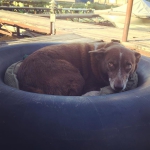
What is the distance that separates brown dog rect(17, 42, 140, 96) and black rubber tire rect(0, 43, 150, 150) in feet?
1.67

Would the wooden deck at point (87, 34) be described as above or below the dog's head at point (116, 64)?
below

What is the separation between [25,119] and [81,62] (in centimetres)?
124

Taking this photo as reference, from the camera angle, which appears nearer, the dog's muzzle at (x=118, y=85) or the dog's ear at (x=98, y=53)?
the dog's muzzle at (x=118, y=85)

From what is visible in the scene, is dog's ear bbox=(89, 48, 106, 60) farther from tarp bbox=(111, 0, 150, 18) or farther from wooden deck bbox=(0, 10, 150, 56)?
tarp bbox=(111, 0, 150, 18)

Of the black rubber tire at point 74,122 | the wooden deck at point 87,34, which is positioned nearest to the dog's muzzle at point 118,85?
the black rubber tire at point 74,122

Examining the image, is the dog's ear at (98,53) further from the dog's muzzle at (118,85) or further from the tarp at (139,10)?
the tarp at (139,10)

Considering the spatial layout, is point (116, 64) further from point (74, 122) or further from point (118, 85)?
point (74, 122)

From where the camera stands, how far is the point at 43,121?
5.45 feet

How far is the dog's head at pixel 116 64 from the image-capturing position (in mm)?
2461

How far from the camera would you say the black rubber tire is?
164cm

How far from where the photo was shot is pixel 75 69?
261 centimetres

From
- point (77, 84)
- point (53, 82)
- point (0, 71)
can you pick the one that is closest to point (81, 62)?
point (77, 84)

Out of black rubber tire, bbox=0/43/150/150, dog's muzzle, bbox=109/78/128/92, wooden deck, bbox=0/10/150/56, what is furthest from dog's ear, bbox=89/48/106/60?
wooden deck, bbox=0/10/150/56

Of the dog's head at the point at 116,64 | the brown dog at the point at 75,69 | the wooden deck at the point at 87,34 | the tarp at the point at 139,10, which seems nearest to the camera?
the brown dog at the point at 75,69
